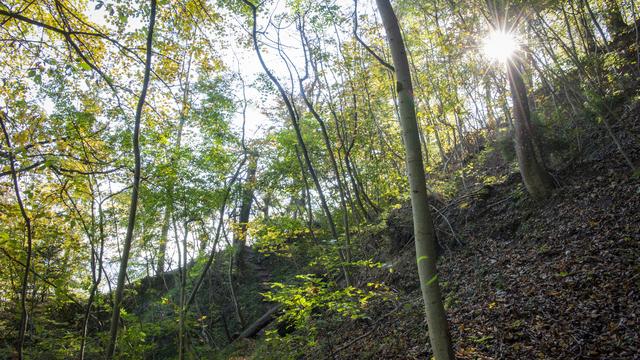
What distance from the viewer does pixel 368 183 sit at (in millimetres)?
13945

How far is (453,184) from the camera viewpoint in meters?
9.93

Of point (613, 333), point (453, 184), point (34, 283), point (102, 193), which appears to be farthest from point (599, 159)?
point (34, 283)

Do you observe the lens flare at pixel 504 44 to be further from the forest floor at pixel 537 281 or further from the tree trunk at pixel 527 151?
the forest floor at pixel 537 281

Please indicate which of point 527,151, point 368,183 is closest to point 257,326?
point 368,183

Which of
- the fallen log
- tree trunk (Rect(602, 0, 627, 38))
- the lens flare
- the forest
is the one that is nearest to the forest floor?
the forest

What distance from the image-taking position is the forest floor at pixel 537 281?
3.76 metres

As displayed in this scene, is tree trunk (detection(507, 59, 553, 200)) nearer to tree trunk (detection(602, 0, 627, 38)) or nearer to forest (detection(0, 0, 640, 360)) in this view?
forest (detection(0, 0, 640, 360))

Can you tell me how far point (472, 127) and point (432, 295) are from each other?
1193cm

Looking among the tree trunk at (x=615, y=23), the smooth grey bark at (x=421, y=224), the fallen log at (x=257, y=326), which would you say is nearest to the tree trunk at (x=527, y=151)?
the smooth grey bark at (x=421, y=224)

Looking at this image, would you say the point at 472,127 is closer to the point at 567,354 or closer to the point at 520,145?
the point at 520,145

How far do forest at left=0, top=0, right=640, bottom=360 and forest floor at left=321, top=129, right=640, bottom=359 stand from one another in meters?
0.03

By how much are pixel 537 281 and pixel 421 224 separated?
10.4 feet

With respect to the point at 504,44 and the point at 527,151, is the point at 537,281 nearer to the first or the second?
the point at 527,151

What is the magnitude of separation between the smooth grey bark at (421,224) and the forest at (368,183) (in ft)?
0.06
